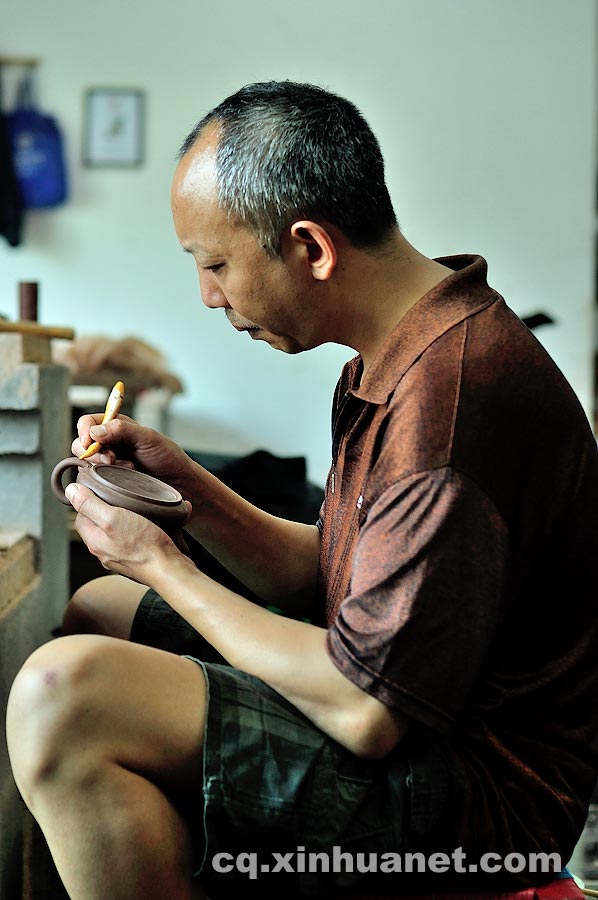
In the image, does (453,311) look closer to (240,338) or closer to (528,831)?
(528,831)

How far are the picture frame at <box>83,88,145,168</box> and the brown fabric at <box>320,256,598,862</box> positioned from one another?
4602 mm

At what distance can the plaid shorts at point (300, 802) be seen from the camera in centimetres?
113

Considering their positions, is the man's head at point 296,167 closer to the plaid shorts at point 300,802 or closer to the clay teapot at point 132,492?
the clay teapot at point 132,492

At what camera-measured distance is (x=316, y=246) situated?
49.6 inches

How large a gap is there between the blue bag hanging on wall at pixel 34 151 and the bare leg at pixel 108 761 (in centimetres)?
472

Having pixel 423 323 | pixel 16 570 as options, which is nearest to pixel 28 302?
pixel 16 570

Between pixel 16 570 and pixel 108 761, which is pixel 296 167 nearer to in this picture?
pixel 108 761

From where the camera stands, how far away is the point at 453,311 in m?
1.20

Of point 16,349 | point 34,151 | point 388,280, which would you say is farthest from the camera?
Answer: point 34,151

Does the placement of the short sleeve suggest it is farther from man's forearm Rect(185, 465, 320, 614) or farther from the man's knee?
man's forearm Rect(185, 465, 320, 614)

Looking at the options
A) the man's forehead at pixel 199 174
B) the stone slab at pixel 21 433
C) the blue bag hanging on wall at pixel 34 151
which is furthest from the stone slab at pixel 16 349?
the blue bag hanging on wall at pixel 34 151

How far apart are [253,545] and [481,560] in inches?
25.1

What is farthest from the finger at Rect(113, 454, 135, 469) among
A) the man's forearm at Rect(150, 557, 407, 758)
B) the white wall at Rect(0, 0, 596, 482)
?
the white wall at Rect(0, 0, 596, 482)

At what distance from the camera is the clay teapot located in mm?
1325
